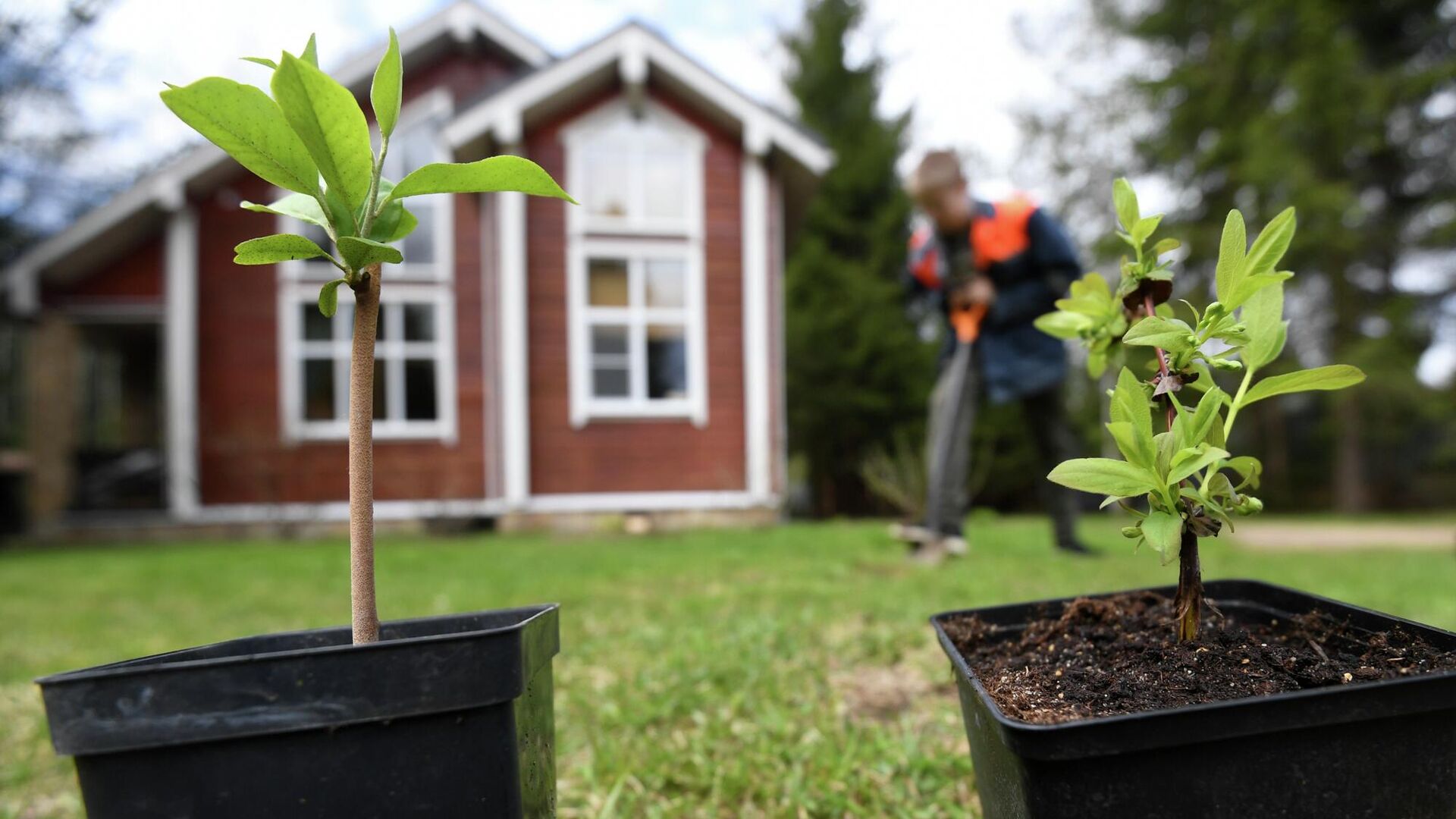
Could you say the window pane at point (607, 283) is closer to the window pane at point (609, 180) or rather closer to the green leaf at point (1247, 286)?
the window pane at point (609, 180)

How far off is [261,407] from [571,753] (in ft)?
24.5

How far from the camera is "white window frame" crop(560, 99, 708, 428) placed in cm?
759

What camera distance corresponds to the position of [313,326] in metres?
7.92

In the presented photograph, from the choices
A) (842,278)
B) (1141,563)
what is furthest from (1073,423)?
(1141,563)

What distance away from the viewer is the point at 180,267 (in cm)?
756

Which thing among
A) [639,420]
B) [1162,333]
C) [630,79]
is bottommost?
[639,420]

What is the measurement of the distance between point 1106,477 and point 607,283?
7.26 metres

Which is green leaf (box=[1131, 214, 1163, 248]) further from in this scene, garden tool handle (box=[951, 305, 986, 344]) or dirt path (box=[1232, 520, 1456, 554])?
dirt path (box=[1232, 520, 1456, 554])

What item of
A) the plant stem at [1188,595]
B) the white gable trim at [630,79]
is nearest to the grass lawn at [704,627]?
the plant stem at [1188,595]

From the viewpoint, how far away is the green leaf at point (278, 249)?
0.68m

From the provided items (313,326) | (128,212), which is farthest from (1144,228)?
(128,212)

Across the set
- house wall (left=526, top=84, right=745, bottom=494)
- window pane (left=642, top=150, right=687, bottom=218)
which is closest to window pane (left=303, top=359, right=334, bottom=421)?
house wall (left=526, top=84, right=745, bottom=494)

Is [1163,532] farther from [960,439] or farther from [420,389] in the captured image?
[420,389]

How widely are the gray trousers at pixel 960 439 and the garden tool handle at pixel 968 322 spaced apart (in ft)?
0.16
